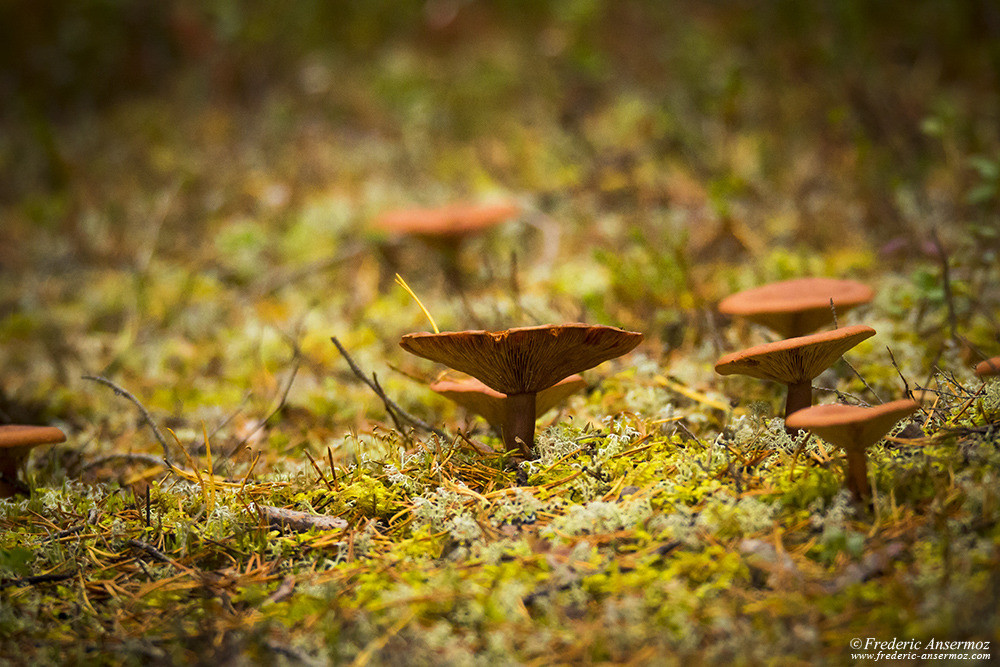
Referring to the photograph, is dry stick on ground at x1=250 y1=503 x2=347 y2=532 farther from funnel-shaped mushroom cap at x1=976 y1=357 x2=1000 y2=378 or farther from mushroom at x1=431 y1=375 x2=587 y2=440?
funnel-shaped mushroom cap at x1=976 y1=357 x2=1000 y2=378

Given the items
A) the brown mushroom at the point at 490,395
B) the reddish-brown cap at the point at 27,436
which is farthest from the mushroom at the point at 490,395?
the reddish-brown cap at the point at 27,436

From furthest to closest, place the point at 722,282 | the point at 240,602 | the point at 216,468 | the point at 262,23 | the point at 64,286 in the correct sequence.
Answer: the point at 262,23
the point at 64,286
the point at 722,282
the point at 216,468
the point at 240,602

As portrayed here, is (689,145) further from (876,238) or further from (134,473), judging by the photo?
(134,473)

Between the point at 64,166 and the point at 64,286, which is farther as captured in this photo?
the point at 64,166

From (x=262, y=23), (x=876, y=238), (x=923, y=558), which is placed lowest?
(x=923, y=558)

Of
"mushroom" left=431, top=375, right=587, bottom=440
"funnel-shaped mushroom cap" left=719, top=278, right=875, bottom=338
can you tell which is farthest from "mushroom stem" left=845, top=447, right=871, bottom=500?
"mushroom" left=431, top=375, right=587, bottom=440

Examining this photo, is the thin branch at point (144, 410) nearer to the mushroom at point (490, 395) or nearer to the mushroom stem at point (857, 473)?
the mushroom at point (490, 395)


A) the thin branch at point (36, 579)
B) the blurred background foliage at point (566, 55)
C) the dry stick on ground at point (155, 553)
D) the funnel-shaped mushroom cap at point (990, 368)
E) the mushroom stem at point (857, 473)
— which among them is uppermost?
the blurred background foliage at point (566, 55)

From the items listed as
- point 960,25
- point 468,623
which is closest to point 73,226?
point 468,623
